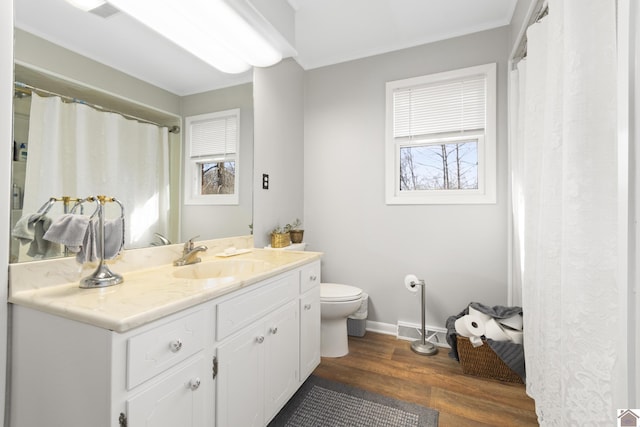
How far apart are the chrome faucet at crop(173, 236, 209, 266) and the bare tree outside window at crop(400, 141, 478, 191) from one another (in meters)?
1.75

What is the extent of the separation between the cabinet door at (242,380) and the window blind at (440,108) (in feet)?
6.63

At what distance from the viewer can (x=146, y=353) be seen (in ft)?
2.67

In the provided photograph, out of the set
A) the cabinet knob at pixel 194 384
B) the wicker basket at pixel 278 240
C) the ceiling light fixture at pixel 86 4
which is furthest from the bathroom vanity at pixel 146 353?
the ceiling light fixture at pixel 86 4

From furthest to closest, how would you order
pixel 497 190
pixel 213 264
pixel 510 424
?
1. pixel 497 190
2. pixel 213 264
3. pixel 510 424

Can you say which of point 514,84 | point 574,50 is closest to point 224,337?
point 574,50

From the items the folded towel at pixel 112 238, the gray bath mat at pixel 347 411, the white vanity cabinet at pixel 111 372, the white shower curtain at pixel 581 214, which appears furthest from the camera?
the gray bath mat at pixel 347 411

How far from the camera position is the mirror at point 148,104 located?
0.99 m

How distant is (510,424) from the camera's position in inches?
57.6

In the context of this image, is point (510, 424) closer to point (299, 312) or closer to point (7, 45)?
point (299, 312)

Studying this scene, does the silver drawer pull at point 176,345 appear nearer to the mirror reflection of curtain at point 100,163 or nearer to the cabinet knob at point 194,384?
the cabinet knob at point 194,384

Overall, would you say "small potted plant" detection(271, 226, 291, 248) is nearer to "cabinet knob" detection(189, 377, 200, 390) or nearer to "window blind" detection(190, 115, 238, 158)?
"window blind" detection(190, 115, 238, 158)

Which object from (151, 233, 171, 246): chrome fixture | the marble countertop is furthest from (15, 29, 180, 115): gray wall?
the marble countertop

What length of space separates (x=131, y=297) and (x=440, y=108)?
245 centimetres

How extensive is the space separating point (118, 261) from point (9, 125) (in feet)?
2.00
